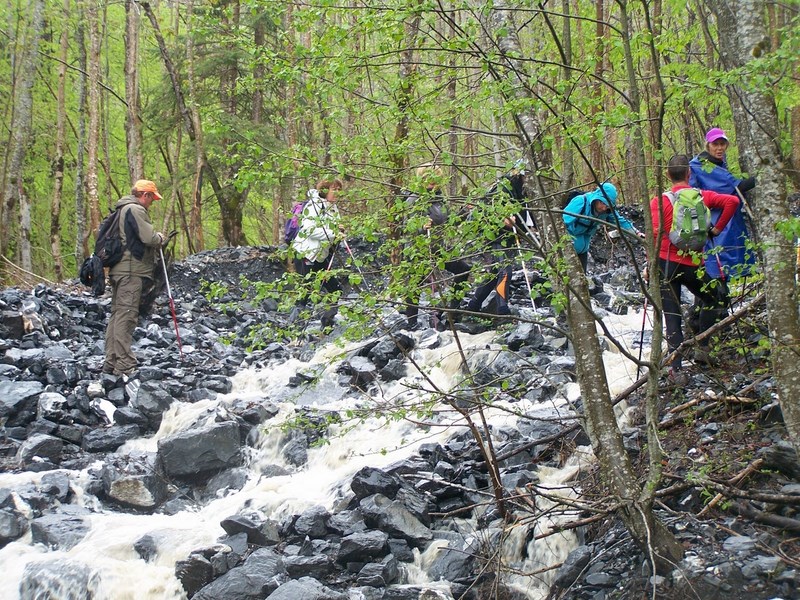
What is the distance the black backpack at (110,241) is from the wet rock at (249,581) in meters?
5.23

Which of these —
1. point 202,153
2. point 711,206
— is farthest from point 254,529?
point 202,153

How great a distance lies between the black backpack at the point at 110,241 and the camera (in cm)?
951

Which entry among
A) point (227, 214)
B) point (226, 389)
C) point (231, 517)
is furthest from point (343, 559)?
point (227, 214)

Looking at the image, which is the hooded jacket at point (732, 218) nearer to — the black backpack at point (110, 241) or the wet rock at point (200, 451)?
the wet rock at point (200, 451)

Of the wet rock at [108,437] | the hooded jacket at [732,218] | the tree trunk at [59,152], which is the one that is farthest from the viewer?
the tree trunk at [59,152]

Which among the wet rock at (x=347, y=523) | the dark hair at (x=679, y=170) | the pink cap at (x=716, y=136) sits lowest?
the wet rock at (x=347, y=523)

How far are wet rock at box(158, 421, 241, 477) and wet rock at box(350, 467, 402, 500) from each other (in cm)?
210

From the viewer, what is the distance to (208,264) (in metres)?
15.5

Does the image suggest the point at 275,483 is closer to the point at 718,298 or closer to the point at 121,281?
the point at 121,281

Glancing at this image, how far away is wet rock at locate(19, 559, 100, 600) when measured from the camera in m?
5.99

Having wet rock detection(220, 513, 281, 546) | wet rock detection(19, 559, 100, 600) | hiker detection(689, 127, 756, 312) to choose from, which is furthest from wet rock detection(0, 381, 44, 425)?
hiker detection(689, 127, 756, 312)

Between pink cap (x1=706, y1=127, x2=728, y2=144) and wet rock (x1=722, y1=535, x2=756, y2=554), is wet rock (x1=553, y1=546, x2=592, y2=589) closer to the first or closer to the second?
wet rock (x1=722, y1=535, x2=756, y2=554)

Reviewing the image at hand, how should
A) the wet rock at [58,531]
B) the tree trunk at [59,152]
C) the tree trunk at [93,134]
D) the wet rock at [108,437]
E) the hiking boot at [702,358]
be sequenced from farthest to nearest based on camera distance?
the tree trunk at [59,152] < the tree trunk at [93,134] < the wet rock at [108,437] < the wet rock at [58,531] < the hiking boot at [702,358]

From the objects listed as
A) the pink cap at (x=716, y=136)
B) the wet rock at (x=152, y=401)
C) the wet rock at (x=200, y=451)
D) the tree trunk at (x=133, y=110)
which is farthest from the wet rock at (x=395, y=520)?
the tree trunk at (x=133, y=110)
